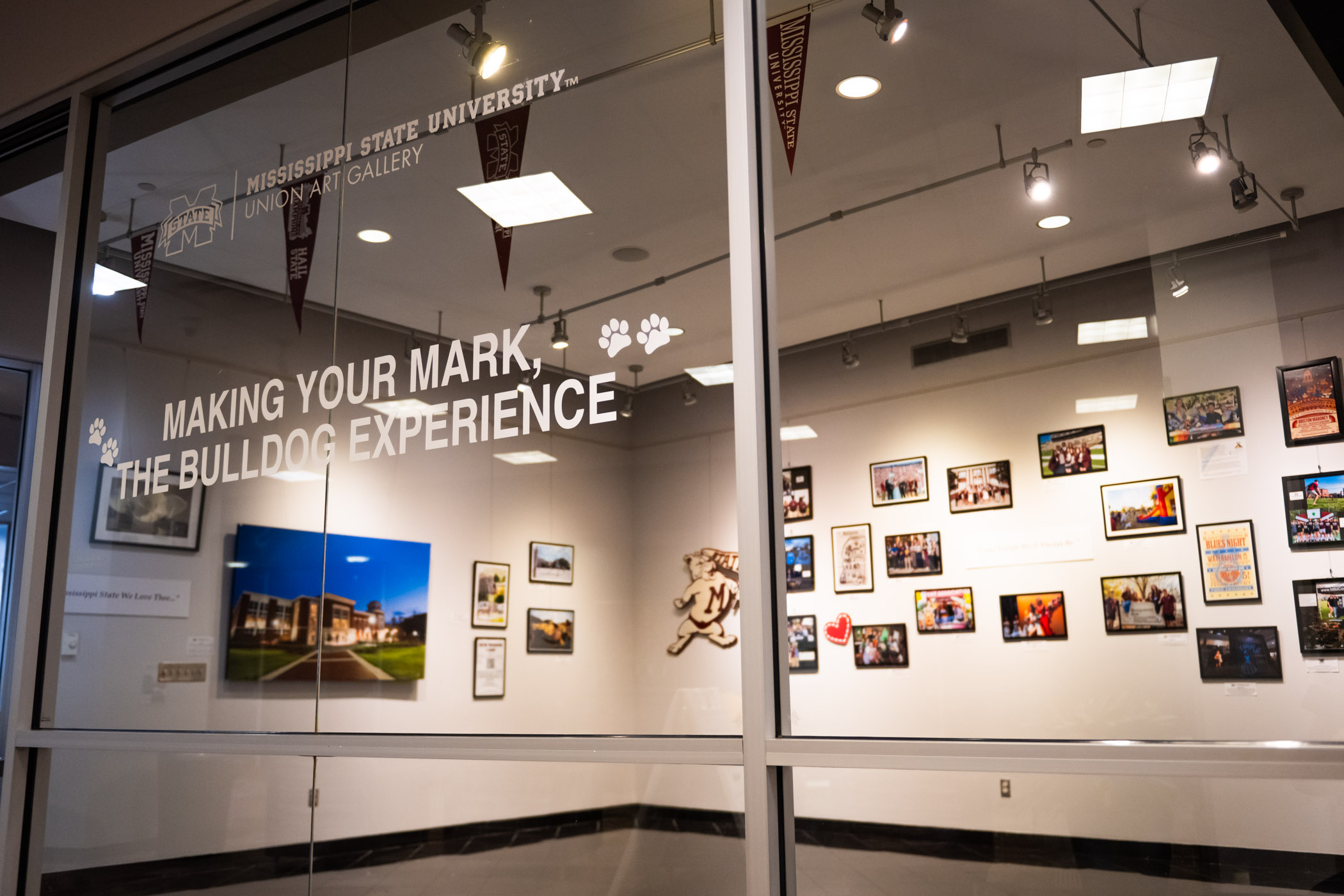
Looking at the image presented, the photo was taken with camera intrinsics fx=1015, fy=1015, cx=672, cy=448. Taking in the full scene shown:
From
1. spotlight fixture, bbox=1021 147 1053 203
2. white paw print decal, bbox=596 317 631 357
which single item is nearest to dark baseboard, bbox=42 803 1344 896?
white paw print decal, bbox=596 317 631 357

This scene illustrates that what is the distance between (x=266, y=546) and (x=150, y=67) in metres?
1.39

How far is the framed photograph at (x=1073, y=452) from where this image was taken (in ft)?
4.78

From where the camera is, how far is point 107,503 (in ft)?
8.41

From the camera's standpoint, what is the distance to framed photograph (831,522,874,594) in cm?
159

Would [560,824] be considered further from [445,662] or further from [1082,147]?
[1082,147]

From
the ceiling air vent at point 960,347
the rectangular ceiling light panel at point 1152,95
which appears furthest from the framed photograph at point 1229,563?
the rectangular ceiling light panel at point 1152,95

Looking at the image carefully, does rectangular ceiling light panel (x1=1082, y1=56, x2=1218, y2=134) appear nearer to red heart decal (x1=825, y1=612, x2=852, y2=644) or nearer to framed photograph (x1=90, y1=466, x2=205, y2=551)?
red heart decal (x1=825, y1=612, x2=852, y2=644)

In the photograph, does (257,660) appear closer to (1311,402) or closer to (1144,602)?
(1144,602)

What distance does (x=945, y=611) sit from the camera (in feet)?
5.02

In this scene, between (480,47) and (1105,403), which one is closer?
(1105,403)

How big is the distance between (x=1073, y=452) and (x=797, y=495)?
425 mm

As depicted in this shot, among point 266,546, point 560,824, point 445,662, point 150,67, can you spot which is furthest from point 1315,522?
point 150,67

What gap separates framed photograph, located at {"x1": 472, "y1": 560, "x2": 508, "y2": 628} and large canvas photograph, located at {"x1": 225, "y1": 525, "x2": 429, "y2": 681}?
13cm

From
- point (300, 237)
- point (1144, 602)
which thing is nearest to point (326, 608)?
point (300, 237)
